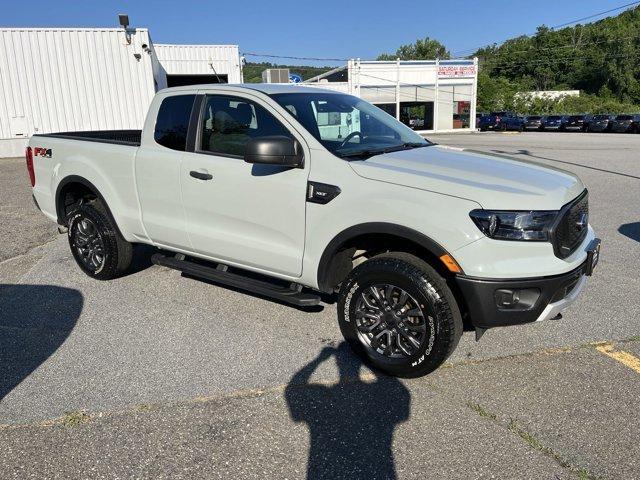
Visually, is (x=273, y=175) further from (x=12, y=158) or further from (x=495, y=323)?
(x=12, y=158)

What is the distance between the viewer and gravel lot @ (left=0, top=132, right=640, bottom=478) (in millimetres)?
2717

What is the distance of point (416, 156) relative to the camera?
3.82m

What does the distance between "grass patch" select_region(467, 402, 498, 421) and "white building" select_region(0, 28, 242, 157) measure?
19.7 m

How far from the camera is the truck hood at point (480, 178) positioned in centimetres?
306

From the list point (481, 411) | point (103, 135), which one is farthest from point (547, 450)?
point (103, 135)

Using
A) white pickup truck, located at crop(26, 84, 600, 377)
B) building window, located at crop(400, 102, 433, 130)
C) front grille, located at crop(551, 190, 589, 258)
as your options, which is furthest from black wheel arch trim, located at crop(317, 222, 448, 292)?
building window, located at crop(400, 102, 433, 130)

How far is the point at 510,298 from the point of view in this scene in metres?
3.07

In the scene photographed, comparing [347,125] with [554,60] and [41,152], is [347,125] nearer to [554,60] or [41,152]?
[41,152]

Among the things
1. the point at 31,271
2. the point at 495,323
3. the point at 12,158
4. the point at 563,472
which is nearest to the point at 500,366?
the point at 495,323

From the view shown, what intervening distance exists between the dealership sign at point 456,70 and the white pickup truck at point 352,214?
41954mm

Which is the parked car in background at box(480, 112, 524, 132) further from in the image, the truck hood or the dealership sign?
the truck hood

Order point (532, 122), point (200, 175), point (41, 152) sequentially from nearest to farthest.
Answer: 1. point (200, 175)
2. point (41, 152)
3. point (532, 122)

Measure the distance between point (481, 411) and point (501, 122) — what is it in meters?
45.4

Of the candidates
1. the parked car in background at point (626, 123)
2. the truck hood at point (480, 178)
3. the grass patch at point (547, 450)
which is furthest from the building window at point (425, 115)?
the grass patch at point (547, 450)
